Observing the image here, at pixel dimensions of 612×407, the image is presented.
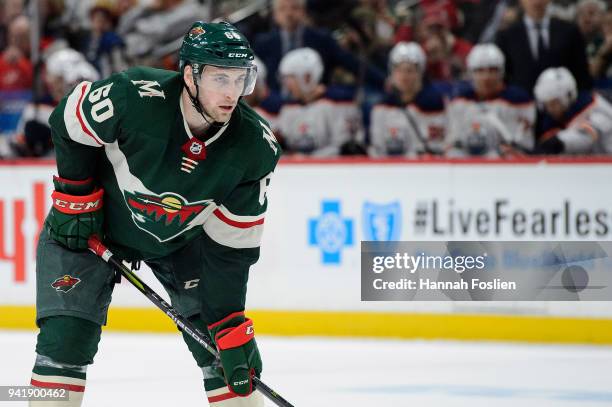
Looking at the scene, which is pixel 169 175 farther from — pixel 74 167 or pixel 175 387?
pixel 175 387

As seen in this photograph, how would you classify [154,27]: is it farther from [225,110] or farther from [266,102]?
[225,110]

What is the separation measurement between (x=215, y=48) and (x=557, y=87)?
142 inches

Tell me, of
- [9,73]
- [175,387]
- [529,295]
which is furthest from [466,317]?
[9,73]

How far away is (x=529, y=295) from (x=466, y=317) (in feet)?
1.12

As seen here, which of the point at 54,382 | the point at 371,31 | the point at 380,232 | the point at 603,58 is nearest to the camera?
the point at 54,382

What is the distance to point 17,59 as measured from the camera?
23.3ft

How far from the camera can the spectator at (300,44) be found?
647 centimetres

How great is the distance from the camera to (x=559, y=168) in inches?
216

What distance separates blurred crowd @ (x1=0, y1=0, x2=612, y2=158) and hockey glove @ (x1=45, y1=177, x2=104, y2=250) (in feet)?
10.5

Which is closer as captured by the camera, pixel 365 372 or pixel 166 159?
pixel 166 159

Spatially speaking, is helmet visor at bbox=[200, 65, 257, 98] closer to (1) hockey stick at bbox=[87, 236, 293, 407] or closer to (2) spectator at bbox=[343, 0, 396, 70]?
(1) hockey stick at bbox=[87, 236, 293, 407]

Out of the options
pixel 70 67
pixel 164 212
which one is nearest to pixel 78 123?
pixel 164 212

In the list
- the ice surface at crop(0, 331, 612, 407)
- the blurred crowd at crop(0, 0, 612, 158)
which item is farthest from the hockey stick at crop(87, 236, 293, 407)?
the blurred crowd at crop(0, 0, 612, 158)

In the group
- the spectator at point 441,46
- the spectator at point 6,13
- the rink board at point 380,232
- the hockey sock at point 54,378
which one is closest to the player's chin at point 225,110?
the hockey sock at point 54,378
